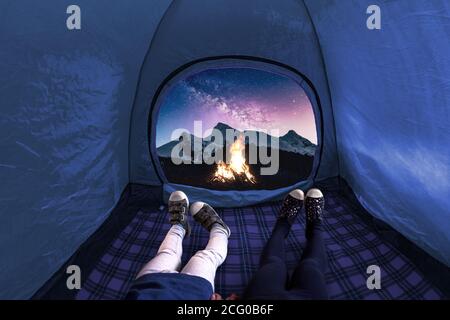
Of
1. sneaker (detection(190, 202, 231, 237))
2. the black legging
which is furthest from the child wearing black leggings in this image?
sneaker (detection(190, 202, 231, 237))

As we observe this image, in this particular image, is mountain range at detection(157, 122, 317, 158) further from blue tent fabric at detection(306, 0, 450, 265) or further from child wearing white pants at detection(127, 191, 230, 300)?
child wearing white pants at detection(127, 191, 230, 300)

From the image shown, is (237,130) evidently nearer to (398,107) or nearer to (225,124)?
(225,124)

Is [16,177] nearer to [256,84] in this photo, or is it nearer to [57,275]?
[57,275]

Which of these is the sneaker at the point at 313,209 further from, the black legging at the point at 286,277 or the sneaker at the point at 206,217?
the sneaker at the point at 206,217

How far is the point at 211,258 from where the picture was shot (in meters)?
1.08

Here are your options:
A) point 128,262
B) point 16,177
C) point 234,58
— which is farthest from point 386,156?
point 16,177

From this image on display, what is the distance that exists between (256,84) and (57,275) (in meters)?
1.24

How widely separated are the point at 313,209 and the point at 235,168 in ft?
1.70

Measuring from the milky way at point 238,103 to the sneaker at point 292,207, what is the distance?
44 centimetres

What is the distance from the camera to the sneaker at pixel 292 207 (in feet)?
4.53

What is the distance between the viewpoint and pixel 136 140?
1667 mm

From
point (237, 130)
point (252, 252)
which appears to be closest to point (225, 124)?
point (237, 130)

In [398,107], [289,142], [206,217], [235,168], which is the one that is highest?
[398,107]
